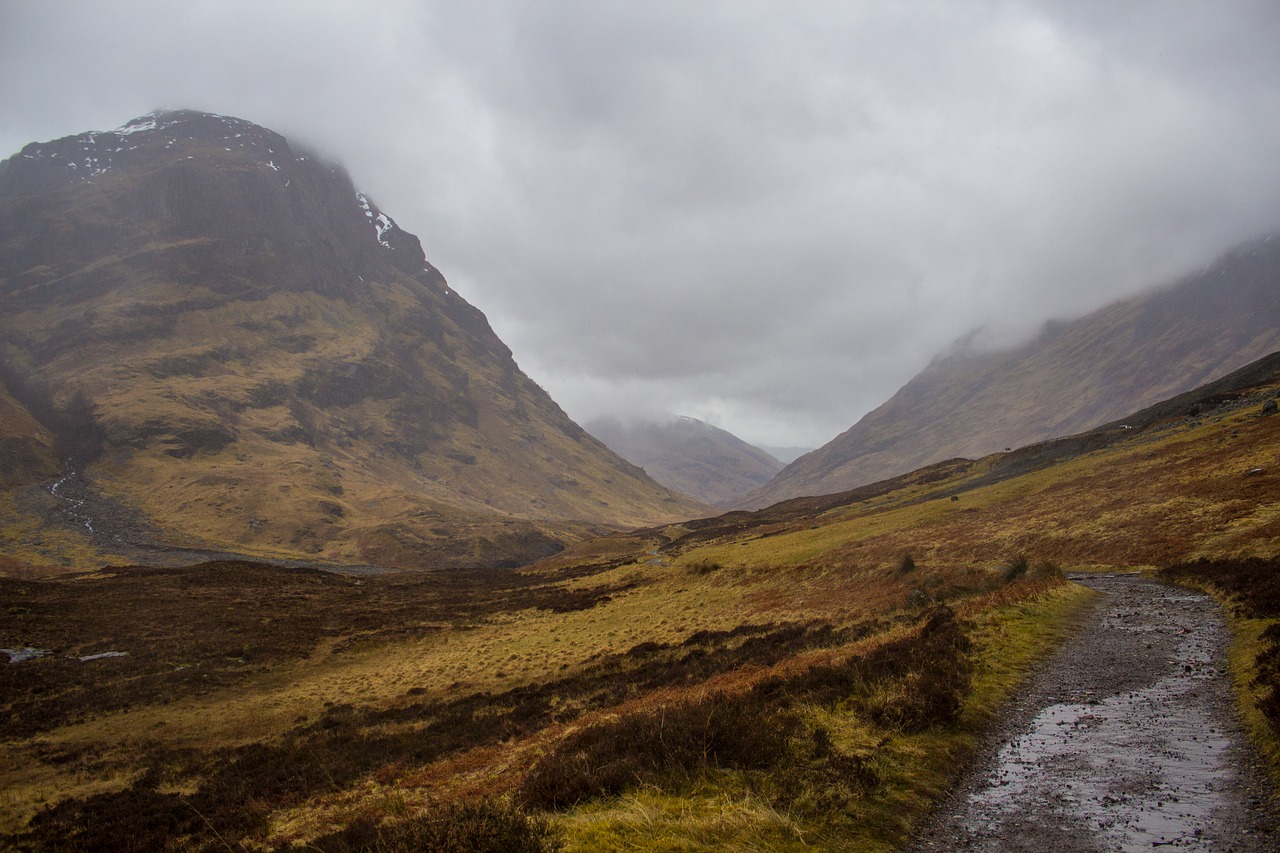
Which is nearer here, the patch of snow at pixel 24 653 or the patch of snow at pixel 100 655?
the patch of snow at pixel 24 653

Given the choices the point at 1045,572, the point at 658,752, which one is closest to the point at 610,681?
the point at 658,752

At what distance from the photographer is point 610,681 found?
2598 cm

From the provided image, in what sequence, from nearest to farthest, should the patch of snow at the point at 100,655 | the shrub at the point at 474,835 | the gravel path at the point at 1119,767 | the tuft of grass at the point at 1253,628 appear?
1. the shrub at the point at 474,835
2. the gravel path at the point at 1119,767
3. the tuft of grass at the point at 1253,628
4. the patch of snow at the point at 100,655

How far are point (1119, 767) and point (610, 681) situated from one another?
2019 centimetres

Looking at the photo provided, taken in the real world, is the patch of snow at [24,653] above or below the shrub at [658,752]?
above

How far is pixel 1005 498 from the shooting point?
179ft

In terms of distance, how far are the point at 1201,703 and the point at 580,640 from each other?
32455 millimetres

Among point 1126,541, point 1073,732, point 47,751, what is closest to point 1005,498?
point 1126,541

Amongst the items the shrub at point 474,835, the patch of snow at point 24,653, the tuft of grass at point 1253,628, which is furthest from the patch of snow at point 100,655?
the tuft of grass at point 1253,628

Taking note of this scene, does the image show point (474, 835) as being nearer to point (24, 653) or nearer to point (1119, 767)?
point (1119, 767)

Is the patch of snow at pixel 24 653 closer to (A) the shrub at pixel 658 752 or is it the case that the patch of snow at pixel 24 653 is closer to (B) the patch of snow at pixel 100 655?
(B) the patch of snow at pixel 100 655

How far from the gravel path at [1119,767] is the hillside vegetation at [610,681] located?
68 centimetres

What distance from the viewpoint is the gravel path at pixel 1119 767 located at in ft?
23.1

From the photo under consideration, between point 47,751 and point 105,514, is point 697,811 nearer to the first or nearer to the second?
point 47,751
